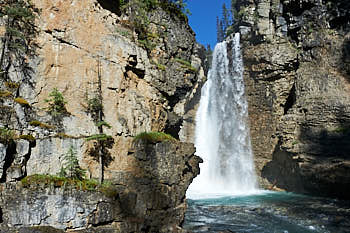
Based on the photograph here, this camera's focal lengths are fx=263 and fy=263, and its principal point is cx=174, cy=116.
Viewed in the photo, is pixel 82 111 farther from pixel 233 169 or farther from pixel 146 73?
pixel 233 169

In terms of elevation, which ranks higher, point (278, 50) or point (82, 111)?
→ point (278, 50)

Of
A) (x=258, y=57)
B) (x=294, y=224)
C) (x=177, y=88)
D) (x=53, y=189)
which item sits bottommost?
(x=294, y=224)

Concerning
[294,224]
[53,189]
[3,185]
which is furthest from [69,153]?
[294,224]

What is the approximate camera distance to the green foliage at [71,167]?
8039 millimetres

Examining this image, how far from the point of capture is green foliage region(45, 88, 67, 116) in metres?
8.86

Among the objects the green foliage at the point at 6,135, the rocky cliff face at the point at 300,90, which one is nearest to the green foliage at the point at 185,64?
the green foliage at the point at 6,135

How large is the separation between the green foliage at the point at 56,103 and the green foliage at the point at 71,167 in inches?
56.6

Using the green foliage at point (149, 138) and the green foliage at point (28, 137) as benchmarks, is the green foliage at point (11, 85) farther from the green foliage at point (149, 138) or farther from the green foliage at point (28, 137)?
the green foliage at point (149, 138)

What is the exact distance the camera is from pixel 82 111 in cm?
968

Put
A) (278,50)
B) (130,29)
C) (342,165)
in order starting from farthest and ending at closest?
(278,50) → (342,165) → (130,29)

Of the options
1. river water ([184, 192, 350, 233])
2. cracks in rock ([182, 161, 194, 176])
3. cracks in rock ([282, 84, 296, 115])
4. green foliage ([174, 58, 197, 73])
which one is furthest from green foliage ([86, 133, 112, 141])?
cracks in rock ([282, 84, 296, 115])

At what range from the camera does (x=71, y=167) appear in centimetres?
813

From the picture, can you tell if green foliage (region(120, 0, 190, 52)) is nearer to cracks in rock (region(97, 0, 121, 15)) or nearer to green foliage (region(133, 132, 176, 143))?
cracks in rock (region(97, 0, 121, 15))

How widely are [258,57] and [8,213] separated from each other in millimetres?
24041
